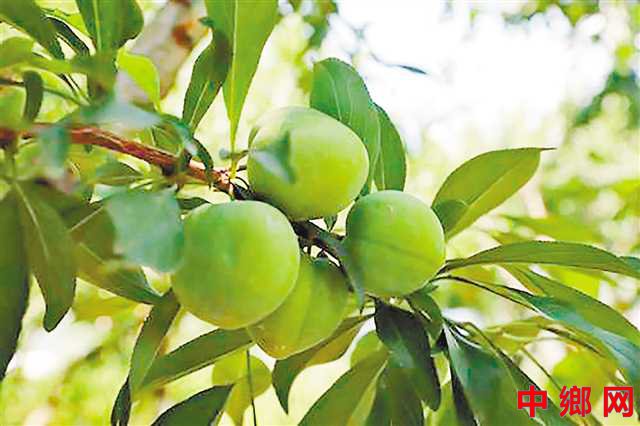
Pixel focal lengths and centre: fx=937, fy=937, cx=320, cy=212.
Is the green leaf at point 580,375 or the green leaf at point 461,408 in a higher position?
the green leaf at point 461,408

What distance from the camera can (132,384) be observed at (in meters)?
0.50

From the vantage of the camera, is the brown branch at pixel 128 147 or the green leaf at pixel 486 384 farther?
the green leaf at pixel 486 384

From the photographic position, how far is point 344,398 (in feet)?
2.19

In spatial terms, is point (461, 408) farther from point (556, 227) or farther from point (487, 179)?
point (556, 227)

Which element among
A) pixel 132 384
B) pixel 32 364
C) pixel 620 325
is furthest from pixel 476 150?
pixel 132 384

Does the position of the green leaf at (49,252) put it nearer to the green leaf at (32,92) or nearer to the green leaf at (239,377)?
the green leaf at (32,92)

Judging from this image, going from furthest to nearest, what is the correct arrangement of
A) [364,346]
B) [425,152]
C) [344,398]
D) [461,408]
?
[425,152] < [364,346] < [344,398] < [461,408]

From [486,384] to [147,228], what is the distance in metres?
0.24

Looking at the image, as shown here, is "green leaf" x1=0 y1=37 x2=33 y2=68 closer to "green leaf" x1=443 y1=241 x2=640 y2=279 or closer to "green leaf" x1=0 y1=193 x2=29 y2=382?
"green leaf" x1=0 y1=193 x2=29 y2=382

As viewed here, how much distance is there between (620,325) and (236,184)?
11.4 inches

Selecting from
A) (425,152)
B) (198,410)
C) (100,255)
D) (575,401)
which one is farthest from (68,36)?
(425,152)

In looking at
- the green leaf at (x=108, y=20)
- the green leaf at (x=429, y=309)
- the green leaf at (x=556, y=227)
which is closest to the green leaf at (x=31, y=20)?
the green leaf at (x=108, y=20)

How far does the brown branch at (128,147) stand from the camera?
0.39 metres

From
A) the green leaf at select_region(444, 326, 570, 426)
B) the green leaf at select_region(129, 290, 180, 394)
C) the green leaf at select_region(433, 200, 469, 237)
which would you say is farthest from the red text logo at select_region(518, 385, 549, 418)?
the green leaf at select_region(129, 290, 180, 394)
